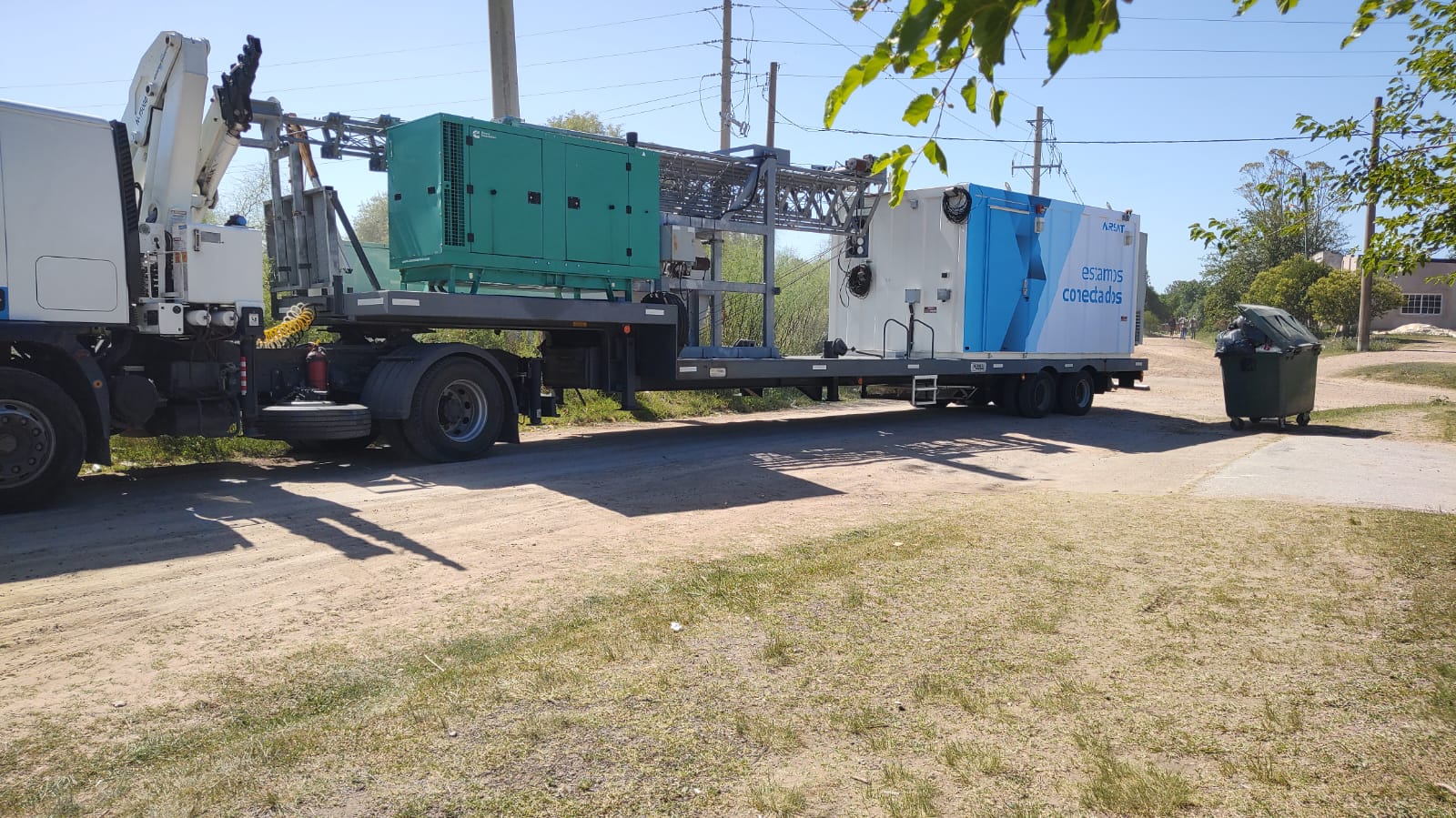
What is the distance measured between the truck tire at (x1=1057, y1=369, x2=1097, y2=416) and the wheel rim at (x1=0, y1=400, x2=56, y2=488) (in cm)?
1510

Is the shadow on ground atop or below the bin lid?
below

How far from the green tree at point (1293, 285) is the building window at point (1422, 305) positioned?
1610 centimetres

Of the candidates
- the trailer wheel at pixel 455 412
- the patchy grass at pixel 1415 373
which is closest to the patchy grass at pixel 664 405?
the trailer wheel at pixel 455 412

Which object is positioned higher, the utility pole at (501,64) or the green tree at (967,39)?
the utility pole at (501,64)

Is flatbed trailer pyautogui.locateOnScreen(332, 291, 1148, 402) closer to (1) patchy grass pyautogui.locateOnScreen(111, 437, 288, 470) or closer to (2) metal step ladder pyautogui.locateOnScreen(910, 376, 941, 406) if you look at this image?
(2) metal step ladder pyautogui.locateOnScreen(910, 376, 941, 406)

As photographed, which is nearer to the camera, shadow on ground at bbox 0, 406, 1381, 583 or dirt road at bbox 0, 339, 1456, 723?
dirt road at bbox 0, 339, 1456, 723

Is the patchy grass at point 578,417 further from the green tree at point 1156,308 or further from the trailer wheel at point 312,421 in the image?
the green tree at point 1156,308

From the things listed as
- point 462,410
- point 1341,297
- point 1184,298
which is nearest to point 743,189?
point 462,410

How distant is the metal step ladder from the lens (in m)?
15.6

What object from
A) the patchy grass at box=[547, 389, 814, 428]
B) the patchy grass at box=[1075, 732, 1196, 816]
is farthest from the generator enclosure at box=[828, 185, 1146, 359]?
the patchy grass at box=[1075, 732, 1196, 816]

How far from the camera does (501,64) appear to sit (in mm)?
15477

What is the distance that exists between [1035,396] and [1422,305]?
181 ft

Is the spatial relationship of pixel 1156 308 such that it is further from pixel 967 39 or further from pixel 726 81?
pixel 967 39

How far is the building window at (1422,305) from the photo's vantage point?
58250 millimetres
